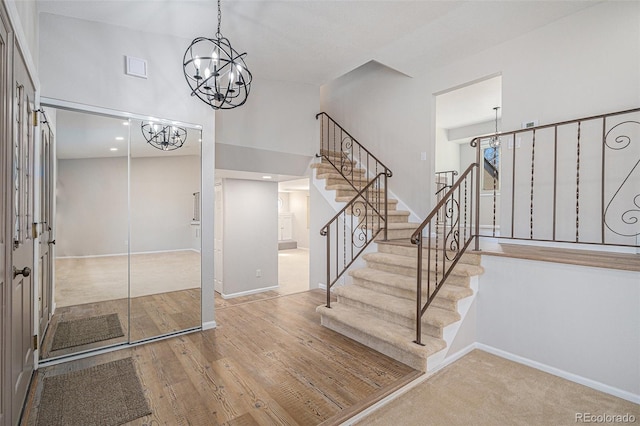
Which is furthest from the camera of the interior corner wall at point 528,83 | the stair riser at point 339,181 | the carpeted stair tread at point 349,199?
the stair riser at point 339,181

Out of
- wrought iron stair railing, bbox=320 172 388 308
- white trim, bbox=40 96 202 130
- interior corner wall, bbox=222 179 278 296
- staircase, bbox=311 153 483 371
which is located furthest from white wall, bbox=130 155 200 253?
interior corner wall, bbox=222 179 278 296

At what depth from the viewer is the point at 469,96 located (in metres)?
6.09

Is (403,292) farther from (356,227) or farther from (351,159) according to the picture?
(351,159)

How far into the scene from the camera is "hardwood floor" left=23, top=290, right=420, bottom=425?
2.06 metres

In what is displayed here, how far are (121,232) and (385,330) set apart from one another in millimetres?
2765

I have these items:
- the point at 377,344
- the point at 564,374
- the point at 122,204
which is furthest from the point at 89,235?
the point at 564,374

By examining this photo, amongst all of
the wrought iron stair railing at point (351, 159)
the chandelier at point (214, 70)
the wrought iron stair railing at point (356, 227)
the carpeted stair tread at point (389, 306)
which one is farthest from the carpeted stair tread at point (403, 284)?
the chandelier at point (214, 70)

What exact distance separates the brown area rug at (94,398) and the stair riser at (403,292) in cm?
234

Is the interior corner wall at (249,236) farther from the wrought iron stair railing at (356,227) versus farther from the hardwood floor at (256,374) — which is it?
the hardwood floor at (256,374)

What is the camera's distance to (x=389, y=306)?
304 cm

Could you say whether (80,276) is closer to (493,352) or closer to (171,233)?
(171,233)

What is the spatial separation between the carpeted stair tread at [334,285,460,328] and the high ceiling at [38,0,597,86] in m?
2.96

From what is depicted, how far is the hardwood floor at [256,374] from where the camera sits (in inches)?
81.3

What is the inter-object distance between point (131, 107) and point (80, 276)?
1695 mm
